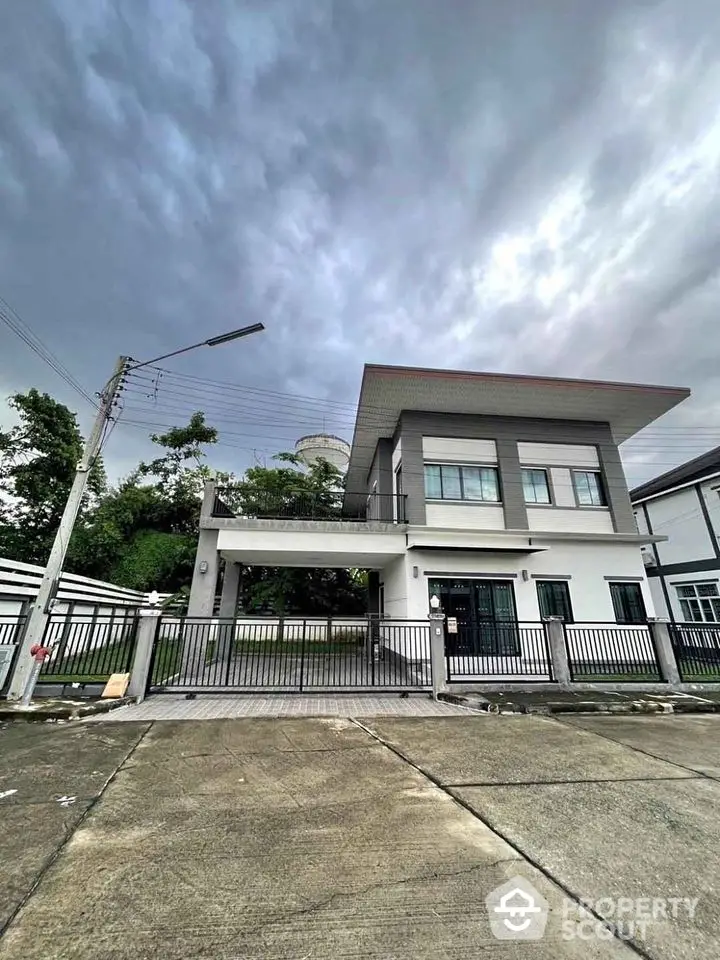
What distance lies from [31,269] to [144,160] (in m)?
3.44

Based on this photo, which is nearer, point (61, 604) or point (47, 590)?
point (47, 590)

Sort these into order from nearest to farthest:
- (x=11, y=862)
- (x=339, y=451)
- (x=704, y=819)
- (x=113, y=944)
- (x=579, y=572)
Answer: (x=113, y=944)
(x=11, y=862)
(x=704, y=819)
(x=579, y=572)
(x=339, y=451)

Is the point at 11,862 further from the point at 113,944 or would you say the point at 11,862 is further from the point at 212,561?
the point at 212,561

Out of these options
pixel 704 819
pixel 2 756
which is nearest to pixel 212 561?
pixel 2 756

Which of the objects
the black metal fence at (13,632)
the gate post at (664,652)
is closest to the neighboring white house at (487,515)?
the gate post at (664,652)

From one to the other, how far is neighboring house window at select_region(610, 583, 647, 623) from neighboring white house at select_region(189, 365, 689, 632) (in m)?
0.03

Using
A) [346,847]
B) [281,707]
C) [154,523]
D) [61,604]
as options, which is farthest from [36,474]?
[346,847]

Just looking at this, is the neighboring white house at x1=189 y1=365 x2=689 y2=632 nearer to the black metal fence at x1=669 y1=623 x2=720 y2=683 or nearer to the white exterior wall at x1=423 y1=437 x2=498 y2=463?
the white exterior wall at x1=423 y1=437 x2=498 y2=463

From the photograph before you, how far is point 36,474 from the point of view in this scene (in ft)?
62.5

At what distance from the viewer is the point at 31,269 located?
347 inches

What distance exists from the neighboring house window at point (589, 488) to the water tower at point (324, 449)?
15319 millimetres

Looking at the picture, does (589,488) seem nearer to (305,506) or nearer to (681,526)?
(681,526)

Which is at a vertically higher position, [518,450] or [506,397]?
[506,397]

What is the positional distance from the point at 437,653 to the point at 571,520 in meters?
7.17
